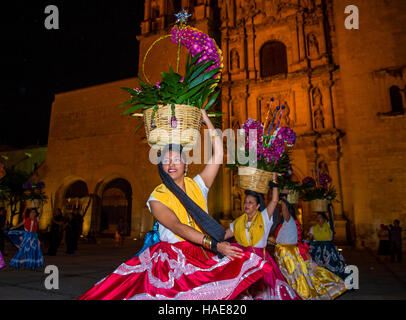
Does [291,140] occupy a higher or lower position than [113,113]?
lower

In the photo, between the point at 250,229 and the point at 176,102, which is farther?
the point at 250,229

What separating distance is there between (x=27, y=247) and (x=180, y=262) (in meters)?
6.57

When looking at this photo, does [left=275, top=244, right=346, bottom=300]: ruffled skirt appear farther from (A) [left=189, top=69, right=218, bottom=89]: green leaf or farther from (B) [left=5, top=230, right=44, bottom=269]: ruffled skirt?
(B) [left=5, top=230, right=44, bottom=269]: ruffled skirt

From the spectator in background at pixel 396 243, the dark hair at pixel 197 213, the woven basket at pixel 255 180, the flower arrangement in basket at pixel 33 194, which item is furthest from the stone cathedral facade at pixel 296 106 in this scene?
the dark hair at pixel 197 213

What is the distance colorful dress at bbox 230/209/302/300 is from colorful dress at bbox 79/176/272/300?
3.96ft

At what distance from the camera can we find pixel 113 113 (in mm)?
18844

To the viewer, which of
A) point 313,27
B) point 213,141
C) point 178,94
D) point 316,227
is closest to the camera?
point 178,94

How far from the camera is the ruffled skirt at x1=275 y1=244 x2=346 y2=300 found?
4.37 metres

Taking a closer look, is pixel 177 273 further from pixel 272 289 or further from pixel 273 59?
pixel 273 59

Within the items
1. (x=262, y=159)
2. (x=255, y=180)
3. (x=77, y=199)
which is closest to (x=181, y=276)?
(x=255, y=180)

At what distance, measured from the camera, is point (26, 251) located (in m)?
6.93
